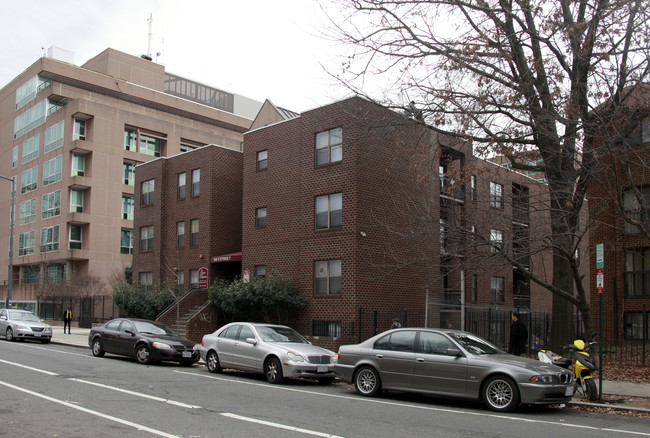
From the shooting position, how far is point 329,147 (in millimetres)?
24578

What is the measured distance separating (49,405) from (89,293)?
122ft

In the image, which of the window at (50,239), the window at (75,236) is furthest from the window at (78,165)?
the window at (50,239)

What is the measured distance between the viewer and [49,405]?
31.9ft

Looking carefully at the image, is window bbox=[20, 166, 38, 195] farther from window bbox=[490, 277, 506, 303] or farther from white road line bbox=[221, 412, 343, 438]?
white road line bbox=[221, 412, 343, 438]

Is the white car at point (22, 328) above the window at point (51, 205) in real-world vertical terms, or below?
below

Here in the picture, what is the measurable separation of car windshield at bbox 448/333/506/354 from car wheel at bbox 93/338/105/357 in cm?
1234

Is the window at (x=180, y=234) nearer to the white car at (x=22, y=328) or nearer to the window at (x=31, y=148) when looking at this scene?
the white car at (x=22, y=328)

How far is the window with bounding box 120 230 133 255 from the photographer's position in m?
52.7

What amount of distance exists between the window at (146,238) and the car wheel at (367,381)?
81.5 ft

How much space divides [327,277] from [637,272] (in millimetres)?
12265

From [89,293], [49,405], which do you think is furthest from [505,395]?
[89,293]

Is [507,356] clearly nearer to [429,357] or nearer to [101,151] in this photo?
[429,357]

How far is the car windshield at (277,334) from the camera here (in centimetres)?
1502

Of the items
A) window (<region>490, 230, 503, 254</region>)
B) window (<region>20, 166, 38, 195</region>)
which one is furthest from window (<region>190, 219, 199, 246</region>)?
window (<region>20, 166, 38, 195</region>)
